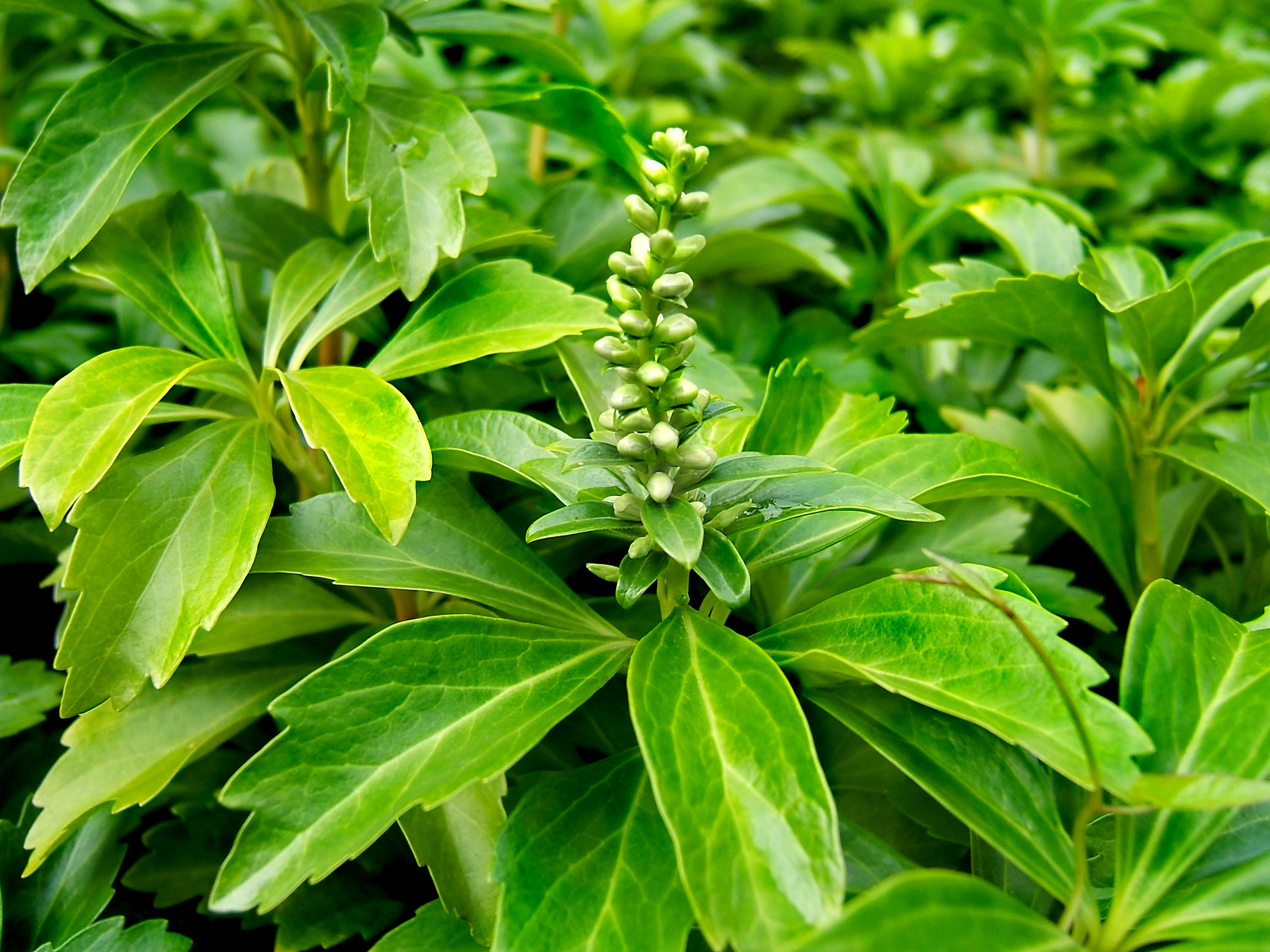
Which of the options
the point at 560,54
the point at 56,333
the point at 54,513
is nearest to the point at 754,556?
the point at 54,513

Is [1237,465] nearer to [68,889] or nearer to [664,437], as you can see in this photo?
[664,437]

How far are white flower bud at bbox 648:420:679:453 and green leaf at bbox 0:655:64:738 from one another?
75cm

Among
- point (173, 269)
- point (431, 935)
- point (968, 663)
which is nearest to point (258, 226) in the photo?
point (173, 269)

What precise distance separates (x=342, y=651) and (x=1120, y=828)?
733 millimetres

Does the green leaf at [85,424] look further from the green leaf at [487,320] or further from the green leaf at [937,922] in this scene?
the green leaf at [937,922]

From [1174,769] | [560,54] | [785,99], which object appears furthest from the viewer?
[785,99]

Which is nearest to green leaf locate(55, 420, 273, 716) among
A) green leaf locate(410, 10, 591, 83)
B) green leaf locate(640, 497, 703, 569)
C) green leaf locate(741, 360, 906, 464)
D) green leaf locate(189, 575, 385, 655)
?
green leaf locate(189, 575, 385, 655)

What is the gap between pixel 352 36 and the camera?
1.03 metres

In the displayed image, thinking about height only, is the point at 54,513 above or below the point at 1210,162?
above

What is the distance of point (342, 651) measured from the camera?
1.00 m

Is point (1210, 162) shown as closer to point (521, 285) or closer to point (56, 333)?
point (521, 285)

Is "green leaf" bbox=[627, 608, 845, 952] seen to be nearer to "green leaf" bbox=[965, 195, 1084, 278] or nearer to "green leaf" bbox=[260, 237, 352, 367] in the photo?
"green leaf" bbox=[260, 237, 352, 367]

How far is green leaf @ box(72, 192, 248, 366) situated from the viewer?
1023 mm

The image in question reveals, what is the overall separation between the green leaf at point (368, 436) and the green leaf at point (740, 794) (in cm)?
24
